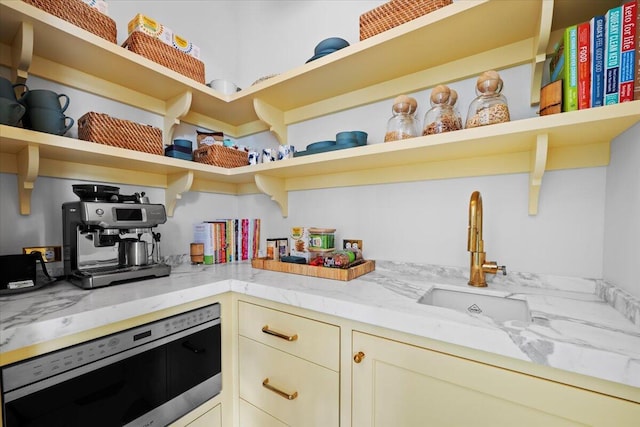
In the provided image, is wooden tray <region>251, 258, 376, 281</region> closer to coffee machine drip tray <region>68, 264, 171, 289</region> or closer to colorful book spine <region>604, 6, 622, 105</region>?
coffee machine drip tray <region>68, 264, 171, 289</region>

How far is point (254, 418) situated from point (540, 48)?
1807mm

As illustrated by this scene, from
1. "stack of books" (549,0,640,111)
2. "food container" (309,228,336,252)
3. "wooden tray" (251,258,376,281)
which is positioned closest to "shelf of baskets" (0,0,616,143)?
"stack of books" (549,0,640,111)

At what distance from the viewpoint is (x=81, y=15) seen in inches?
41.6

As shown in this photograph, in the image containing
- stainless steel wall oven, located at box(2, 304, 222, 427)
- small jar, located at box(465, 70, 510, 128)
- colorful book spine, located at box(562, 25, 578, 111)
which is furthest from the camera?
small jar, located at box(465, 70, 510, 128)

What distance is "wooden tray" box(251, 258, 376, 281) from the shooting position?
3.75 ft

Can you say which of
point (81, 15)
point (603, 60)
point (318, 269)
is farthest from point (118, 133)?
point (603, 60)

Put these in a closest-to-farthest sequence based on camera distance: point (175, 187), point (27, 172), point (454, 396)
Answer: point (454, 396) < point (27, 172) < point (175, 187)

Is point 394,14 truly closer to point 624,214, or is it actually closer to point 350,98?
point 350,98

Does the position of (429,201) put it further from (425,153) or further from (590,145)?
(590,145)

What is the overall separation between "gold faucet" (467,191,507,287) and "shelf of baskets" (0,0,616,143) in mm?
500

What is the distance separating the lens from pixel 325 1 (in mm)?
1619

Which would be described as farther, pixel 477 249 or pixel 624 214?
pixel 477 249

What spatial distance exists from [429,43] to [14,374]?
1701 mm

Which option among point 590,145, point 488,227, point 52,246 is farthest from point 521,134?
point 52,246
